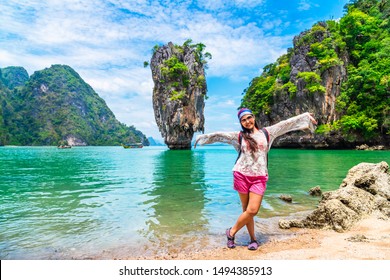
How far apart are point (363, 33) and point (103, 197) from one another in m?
45.6

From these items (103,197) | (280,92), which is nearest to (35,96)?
(280,92)

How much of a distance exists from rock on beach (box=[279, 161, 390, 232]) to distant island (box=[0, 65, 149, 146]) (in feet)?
380

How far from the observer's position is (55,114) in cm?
13475

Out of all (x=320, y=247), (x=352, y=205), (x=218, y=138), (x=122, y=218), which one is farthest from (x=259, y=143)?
(x=122, y=218)

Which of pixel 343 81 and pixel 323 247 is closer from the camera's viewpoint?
pixel 323 247

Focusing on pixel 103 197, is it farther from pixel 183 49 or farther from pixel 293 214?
pixel 183 49

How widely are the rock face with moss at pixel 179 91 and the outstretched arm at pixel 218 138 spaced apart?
42.9 metres

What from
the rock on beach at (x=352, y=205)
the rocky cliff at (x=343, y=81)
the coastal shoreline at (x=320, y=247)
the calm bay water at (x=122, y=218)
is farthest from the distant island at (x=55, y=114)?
the coastal shoreline at (x=320, y=247)

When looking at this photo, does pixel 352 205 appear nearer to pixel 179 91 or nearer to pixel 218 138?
pixel 218 138

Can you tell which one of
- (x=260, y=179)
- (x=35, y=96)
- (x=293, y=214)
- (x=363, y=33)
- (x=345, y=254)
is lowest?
(x=293, y=214)

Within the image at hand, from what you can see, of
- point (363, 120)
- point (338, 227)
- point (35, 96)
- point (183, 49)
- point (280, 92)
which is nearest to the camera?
point (338, 227)

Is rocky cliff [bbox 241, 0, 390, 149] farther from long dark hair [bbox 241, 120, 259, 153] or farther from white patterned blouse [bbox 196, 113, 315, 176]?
long dark hair [bbox 241, 120, 259, 153]

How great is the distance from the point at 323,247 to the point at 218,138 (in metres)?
2.14
